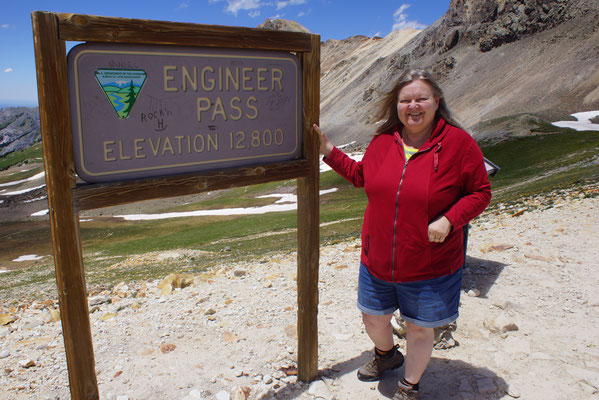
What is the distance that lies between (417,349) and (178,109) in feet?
8.72

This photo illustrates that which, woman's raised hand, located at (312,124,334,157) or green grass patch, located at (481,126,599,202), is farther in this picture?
green grass patch, located at (481,126,599,202)

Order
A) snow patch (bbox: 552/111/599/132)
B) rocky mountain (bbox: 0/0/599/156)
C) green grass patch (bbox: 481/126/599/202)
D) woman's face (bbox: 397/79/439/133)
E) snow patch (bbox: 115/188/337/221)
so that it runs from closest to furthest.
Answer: woman's face (bbox: 397/79/439/133) → green grass patch (bbox: 481/126/599/202) → snow patch (bbox: 115/188/337/221) → snow patch (bbox: 552/111/599/132) → rocky mountain (bbox: 0/0/599/156)

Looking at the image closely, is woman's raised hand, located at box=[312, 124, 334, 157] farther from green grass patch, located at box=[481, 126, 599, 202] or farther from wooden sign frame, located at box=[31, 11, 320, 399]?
green grass patch, located at box=[481, 126, 599, 202]

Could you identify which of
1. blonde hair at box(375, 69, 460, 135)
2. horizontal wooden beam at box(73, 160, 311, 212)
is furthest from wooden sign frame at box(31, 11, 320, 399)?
blonde hair at box(375, 69, 460, 135)

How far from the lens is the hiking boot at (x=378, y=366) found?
14.0ft

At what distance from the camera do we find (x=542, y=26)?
238ft

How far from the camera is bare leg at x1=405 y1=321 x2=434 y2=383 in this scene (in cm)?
366

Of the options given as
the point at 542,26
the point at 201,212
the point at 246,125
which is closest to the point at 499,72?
the point at 542,26

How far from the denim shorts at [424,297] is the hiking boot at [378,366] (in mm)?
770

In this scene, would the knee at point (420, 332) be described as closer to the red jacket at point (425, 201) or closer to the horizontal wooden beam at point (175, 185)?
the red jacket at point (425, 201)

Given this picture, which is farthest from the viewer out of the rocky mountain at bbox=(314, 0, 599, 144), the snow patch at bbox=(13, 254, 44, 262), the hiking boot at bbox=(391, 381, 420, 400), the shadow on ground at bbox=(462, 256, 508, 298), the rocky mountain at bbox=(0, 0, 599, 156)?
the rocky mountain at bbox=(314, 0, 599, 144)

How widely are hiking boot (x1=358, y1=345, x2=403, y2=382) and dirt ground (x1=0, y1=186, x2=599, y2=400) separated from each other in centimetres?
8

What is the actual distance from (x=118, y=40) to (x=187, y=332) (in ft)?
12.6

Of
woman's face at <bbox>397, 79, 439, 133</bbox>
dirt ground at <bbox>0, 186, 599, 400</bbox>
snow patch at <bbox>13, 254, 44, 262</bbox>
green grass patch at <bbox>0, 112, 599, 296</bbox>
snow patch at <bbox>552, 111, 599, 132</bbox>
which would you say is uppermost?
woman's face at <bbox>397, 79, 439, 133</bbox>
